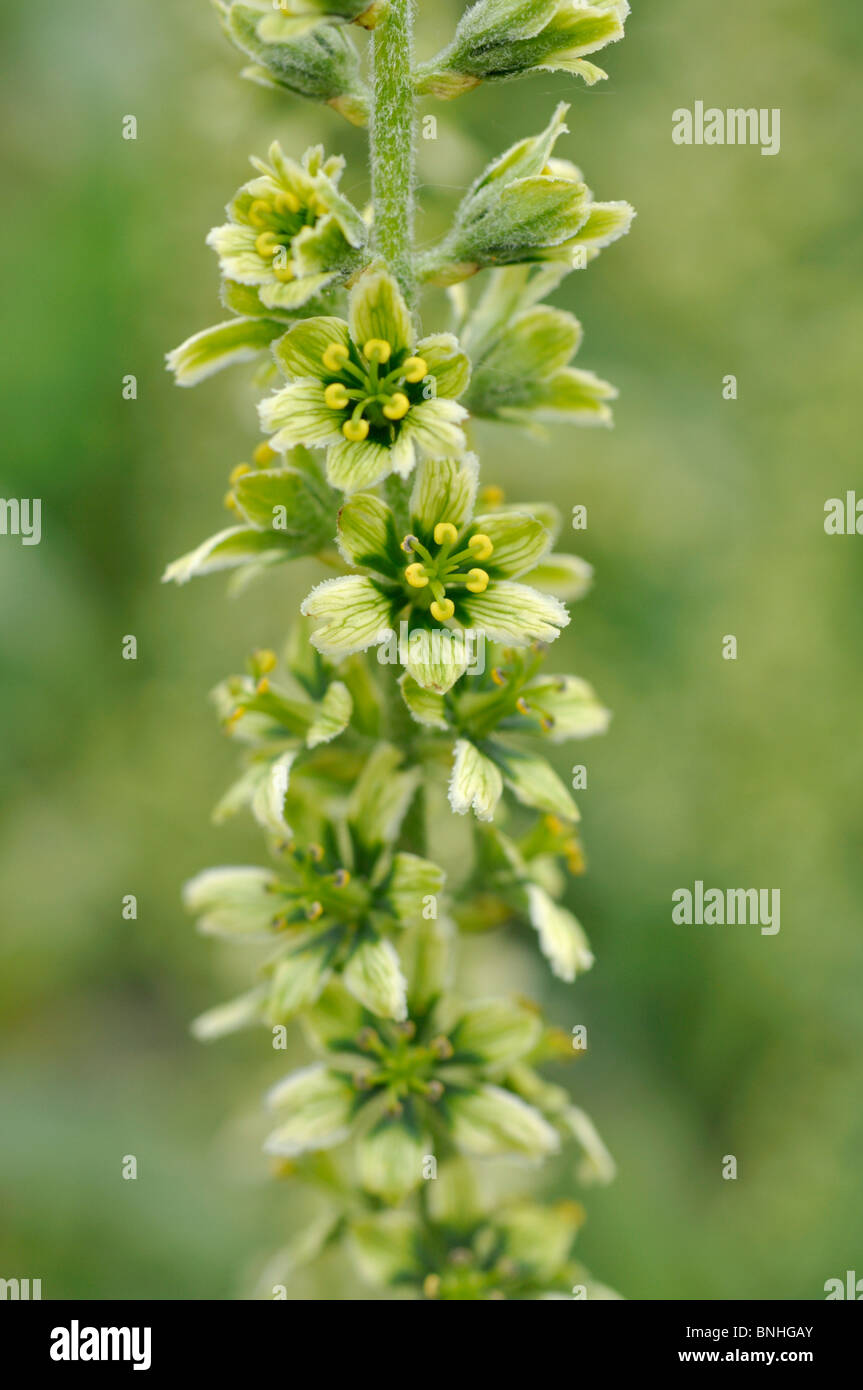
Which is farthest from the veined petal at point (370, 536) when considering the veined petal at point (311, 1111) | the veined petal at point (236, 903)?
the veined petal at point (311, 1111)

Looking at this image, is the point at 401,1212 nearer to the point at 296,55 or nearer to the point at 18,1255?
the point at 296,55

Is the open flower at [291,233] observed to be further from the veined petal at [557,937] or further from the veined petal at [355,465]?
the veined petal at [557,937]

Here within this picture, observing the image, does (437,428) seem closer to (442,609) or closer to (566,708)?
(442,609)

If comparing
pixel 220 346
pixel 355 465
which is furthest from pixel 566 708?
pixel 220 346

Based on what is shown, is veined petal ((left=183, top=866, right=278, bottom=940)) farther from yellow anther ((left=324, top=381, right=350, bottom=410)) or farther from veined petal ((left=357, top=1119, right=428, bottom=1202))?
yellow anther ((left=324, top=381, right=350, bottom=410))

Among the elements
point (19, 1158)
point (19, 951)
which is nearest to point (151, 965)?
point (19, 951)
